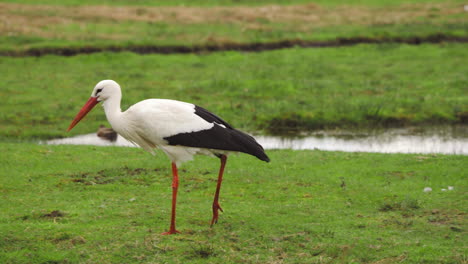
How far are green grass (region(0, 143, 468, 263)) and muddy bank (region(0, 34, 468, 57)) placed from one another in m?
10.8

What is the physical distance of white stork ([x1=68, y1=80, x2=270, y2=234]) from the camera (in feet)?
27.1

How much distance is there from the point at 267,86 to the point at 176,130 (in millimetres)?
10881

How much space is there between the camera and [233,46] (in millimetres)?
24422

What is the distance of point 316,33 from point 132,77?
8.49 meters

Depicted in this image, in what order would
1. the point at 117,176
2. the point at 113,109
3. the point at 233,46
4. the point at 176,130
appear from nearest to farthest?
the point at 176,130 < the point at 113,109 < the point at 117,176 < the point at 233,46

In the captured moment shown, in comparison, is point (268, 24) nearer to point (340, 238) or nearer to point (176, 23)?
point (176, 23)

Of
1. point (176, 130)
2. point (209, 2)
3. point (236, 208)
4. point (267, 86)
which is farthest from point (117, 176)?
point (209, 2)

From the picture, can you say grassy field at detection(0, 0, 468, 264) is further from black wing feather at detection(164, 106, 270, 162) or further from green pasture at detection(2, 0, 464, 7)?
black wing feather at detection(164, 106, 270, 162)

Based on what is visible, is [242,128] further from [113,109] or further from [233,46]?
[233,46]

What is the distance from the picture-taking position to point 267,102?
17.7 metres

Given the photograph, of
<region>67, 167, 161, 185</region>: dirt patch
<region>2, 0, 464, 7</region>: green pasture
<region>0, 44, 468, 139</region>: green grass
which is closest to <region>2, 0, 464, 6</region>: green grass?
<region>2, 0, 464, 7</region>: green pasture

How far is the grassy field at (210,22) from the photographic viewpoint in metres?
24.6

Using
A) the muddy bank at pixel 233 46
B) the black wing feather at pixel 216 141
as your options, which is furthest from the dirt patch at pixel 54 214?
the muddy bank at pixel 233 46

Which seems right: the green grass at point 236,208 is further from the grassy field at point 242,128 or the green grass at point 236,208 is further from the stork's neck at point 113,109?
the stork's neck at point 113,109
